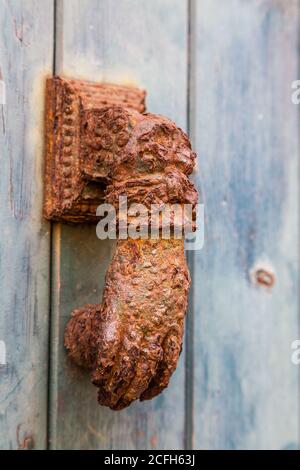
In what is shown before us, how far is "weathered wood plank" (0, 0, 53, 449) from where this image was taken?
0.65m

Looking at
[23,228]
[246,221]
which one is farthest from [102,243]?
[246,221]

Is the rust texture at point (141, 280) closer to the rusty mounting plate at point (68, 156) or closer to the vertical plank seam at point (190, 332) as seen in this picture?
the rusty mounting plate at point (68, 156)

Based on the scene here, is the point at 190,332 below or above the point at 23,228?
below

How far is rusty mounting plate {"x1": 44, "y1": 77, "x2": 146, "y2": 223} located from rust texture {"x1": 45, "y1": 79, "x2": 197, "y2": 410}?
0.12 ft

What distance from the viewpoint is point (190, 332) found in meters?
0.81

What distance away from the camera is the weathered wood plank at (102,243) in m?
0.69

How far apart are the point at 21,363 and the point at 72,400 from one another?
71 millimetres

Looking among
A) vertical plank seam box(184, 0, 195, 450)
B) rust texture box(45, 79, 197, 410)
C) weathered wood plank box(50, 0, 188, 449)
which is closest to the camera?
rust texture box(45, 79, 197, 410)

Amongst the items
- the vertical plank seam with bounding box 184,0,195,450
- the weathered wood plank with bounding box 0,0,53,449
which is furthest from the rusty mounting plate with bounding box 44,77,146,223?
the vertical plank seam with bounding box 184,0,195,450

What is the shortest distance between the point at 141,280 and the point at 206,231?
0.25 metres

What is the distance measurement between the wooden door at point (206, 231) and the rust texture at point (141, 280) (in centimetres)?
8

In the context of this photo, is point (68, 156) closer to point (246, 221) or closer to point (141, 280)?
point (141, 280)

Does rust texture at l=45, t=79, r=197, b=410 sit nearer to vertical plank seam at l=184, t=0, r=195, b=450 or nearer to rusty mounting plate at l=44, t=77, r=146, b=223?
rusty mounting plate at l=44, t=77, r=146, b=223
